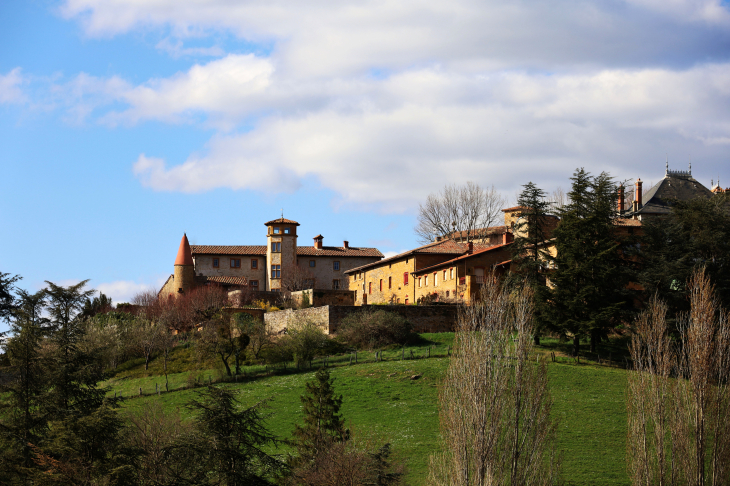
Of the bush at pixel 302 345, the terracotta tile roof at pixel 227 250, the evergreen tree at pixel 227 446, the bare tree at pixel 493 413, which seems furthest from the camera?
the terracotta tile roof at pixel 227 250

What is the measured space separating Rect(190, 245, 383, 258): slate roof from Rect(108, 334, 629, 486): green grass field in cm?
2719

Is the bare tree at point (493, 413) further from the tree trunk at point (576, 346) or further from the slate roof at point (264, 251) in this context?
the slate roof at point (264, 251)

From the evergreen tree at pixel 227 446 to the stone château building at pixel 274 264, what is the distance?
150 ft

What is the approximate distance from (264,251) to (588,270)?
3785 cm

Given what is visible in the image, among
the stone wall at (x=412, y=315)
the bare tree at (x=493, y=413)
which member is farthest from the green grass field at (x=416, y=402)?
the bare tree at (x=493, y=413)

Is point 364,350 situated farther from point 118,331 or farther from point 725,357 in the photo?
point 725,357

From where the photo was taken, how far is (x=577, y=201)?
39.6m

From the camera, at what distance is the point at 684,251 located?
38.8 metres

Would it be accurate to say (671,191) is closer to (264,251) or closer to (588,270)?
(588,270)

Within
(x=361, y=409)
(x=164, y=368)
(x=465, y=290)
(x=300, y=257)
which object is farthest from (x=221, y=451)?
(x=300, y=257)

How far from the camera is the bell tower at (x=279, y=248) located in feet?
219

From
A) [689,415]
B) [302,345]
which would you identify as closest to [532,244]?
[302,345]

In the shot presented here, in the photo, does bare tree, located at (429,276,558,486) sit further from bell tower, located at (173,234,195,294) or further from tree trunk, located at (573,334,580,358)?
bell tower, located at (173,234,195,294)

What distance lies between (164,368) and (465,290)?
18.5 metres
